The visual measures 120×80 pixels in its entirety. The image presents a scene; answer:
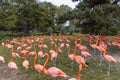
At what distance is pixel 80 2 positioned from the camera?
48.7ft

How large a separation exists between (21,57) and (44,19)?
32111mm

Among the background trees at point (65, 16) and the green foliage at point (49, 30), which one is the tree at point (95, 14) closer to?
the background trees at point (65, 16)

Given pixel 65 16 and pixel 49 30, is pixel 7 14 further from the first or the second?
pixel 65 16

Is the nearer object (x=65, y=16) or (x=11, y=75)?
(x=11, y=75)

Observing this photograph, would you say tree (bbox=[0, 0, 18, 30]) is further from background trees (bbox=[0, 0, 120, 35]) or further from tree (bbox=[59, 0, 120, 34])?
tree (bbox=[59, 0, 120, 34])

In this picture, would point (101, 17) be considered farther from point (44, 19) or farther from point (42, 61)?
point (44, 19)

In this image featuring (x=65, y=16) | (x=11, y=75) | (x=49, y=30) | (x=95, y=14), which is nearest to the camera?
(x=11, y=75)

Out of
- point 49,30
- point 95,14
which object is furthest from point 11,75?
point 49,30

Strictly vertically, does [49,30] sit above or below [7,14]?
below

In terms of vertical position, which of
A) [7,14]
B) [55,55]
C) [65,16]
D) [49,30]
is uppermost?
[7,14]

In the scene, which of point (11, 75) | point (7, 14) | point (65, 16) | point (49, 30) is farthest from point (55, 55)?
point (49, 30)

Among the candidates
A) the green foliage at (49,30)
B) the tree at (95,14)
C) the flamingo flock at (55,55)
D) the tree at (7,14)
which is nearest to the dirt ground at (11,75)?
A: the flamingo flock at (55,55)

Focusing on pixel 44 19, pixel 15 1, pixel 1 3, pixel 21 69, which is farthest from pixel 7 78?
pixel 44 19

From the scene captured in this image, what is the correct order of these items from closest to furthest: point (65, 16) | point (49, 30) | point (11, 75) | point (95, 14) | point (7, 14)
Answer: point (11, 75)
point (95, 14)
point (65, 16)
point (7, 14)
point (49, 30)
